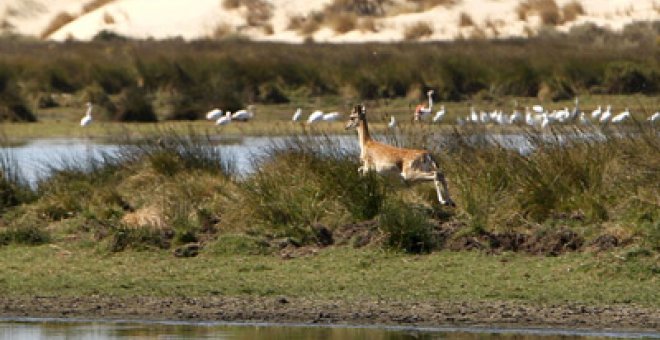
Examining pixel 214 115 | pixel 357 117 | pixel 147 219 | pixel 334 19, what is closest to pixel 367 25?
pixel 334 19

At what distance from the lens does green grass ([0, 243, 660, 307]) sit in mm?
13594

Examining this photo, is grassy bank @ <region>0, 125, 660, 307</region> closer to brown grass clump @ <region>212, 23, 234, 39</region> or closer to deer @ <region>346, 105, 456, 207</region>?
deer @ <region>346, 105, 456, 207</region>

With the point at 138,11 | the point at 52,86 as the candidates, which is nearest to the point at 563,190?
the point at 52,86

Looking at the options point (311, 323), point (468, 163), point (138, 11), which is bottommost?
point (311, 323)

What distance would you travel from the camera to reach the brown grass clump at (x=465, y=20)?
2447 inches

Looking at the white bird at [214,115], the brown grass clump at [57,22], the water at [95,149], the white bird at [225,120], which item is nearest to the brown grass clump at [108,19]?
the brown grass clump at [57,22]

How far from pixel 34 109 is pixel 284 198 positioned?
22917mm

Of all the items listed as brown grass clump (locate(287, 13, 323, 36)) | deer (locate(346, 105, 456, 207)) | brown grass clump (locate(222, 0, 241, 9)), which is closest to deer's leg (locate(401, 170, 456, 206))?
Result: deer (locate(346, 105, 456, 207))

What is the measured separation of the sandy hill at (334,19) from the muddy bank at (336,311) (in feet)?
150

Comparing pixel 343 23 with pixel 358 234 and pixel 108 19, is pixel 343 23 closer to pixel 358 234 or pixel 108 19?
pixel 108 19

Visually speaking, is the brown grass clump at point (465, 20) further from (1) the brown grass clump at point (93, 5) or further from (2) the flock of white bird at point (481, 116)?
(2) the flock of white bird at point (481, 116)

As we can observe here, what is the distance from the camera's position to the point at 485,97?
4038cm

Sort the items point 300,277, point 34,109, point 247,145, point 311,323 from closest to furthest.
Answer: point 311,323 < point 300,277 < point 247,145 < point 34,109

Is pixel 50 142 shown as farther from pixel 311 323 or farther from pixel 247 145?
pixel 311 323
